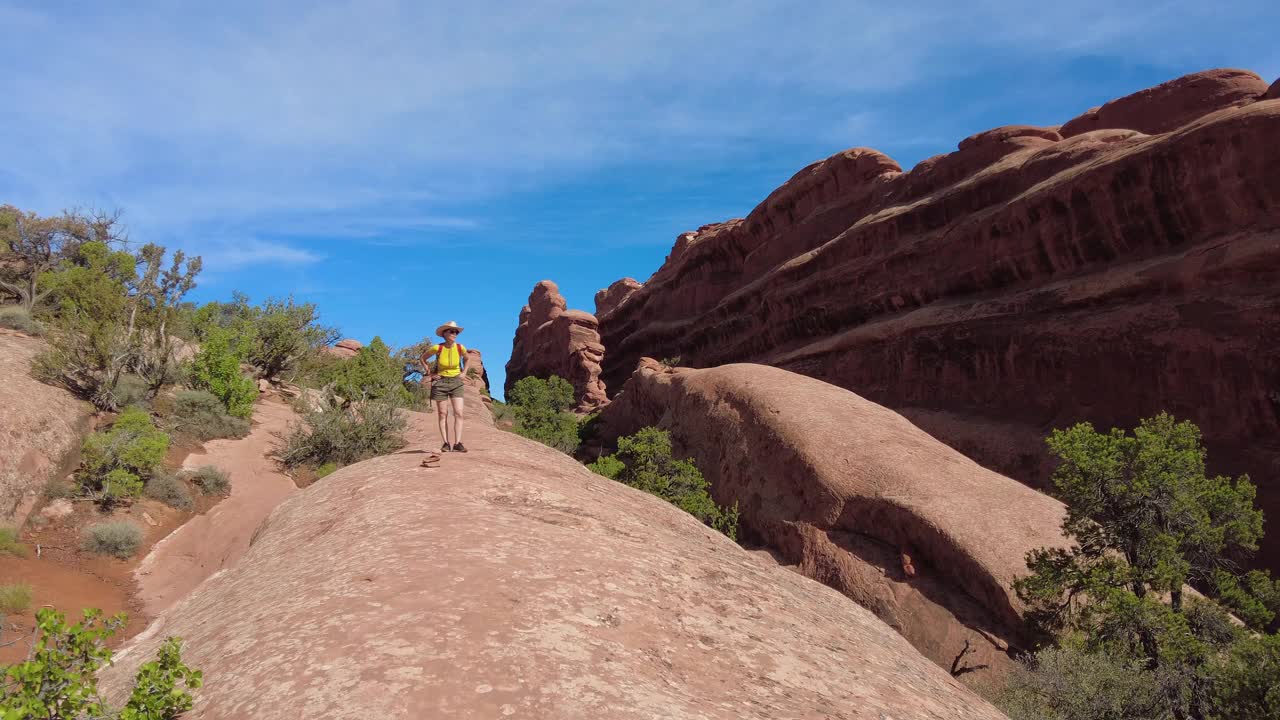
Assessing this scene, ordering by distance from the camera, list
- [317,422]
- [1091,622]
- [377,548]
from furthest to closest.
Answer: [317,422]
[1091,622]
[377,548]

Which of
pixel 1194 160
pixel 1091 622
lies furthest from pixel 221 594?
pixel 1194 160

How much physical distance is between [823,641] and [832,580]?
940 centimetres

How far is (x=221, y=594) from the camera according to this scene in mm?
5254

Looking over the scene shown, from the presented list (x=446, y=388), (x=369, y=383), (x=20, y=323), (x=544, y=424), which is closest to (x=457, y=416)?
(x=446, y=388)

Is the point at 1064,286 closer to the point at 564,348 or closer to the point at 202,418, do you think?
the point at 202,418

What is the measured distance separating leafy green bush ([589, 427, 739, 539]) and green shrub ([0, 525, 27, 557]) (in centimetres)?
1233

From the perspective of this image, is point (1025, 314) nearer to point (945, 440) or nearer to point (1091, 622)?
point (945, 440)

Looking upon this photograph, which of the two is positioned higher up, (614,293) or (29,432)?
(614,293)

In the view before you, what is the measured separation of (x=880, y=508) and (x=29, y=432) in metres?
17.9

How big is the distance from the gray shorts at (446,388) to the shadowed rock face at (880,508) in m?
8.84

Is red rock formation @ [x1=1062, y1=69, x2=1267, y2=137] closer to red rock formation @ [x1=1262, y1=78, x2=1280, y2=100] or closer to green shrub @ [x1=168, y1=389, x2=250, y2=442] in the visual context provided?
red rock formation @ [x1=1262, y1=78, x2=1280, y2=100]

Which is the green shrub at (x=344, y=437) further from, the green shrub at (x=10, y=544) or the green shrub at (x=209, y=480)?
the green shrub at (x=10, y=544)

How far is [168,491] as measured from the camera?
46.4ft

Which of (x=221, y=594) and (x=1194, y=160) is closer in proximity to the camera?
(x=221, y=594)
